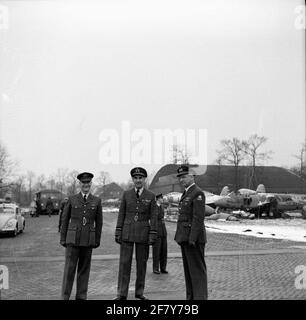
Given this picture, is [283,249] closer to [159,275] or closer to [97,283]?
[159,275]

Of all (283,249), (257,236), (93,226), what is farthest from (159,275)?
(257,236)

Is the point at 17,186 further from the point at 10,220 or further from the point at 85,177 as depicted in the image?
the point at 85,177

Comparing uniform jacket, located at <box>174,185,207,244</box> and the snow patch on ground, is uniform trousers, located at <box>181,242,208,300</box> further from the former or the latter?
the snow patch on ground

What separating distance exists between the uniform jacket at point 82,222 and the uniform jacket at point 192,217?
116cm

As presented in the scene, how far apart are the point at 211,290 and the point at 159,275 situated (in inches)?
77.1

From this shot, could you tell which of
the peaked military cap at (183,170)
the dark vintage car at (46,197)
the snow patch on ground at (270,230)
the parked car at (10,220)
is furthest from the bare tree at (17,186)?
the peaked military cap at (183,170)

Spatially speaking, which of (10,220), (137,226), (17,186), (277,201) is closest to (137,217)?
(137,226)

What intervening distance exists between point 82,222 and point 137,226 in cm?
75

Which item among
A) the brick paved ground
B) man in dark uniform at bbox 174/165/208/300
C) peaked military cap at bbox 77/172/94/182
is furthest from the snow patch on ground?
peaked military cap at bbox 77/172/94/182

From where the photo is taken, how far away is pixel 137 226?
6250 millimetres

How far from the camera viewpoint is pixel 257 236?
17.7 metres

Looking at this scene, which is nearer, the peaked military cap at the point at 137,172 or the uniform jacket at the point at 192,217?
the uniform jacket at the point at 192,217

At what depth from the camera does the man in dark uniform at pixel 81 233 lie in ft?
19.8

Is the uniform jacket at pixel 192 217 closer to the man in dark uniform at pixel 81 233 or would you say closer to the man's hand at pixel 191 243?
the man's hand at pixel 191 243
